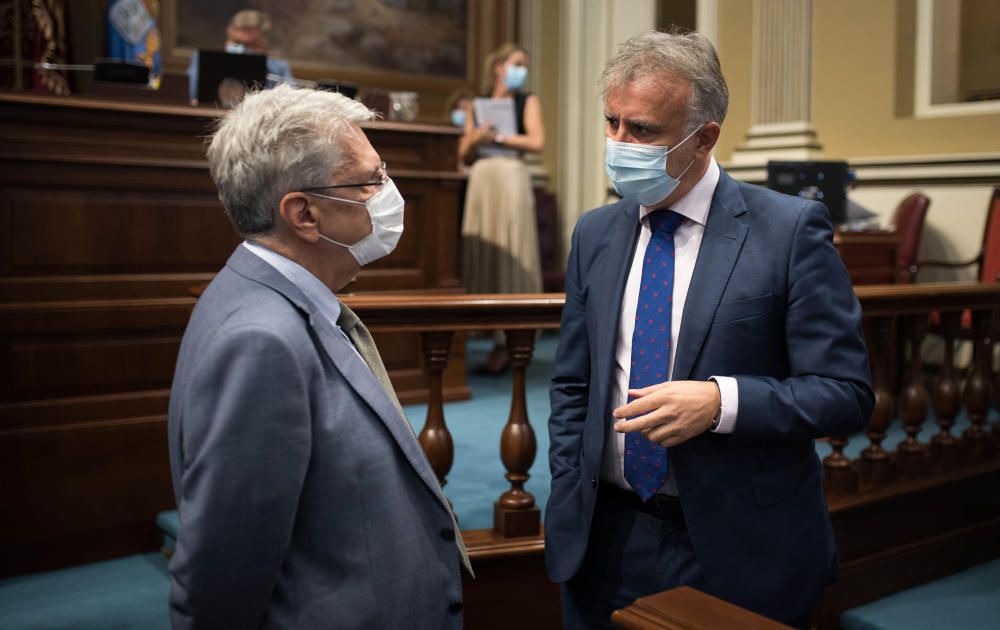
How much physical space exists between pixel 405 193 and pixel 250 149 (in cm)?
378

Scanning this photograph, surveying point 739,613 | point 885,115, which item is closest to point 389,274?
point 885,115

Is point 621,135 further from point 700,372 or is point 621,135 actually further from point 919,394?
point 919,394

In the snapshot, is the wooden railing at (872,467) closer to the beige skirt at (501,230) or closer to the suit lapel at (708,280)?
the suit lapel at (708,280)

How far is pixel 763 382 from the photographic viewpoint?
1.72 m

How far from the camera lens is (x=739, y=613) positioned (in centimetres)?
144

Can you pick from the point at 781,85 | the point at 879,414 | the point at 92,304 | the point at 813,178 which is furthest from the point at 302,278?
the point at 781,85

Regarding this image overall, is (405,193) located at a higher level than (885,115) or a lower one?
lower

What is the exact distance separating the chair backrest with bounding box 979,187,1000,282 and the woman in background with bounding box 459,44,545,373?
2606mm

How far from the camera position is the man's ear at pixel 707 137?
1814 millimetres

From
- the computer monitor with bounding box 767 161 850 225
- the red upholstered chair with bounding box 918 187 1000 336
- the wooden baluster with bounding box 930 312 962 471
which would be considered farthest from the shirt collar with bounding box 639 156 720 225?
the red upholstered chair with bounding box 918 187 1000 336

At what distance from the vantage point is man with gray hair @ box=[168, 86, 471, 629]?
1.27 meters

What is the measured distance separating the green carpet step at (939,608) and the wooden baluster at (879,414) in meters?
0.40

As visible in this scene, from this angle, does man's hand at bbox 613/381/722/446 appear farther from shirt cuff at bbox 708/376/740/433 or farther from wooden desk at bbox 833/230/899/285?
wooden desk at bbox 833/230/899/285

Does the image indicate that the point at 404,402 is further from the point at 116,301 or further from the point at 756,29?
the point at 756,29
